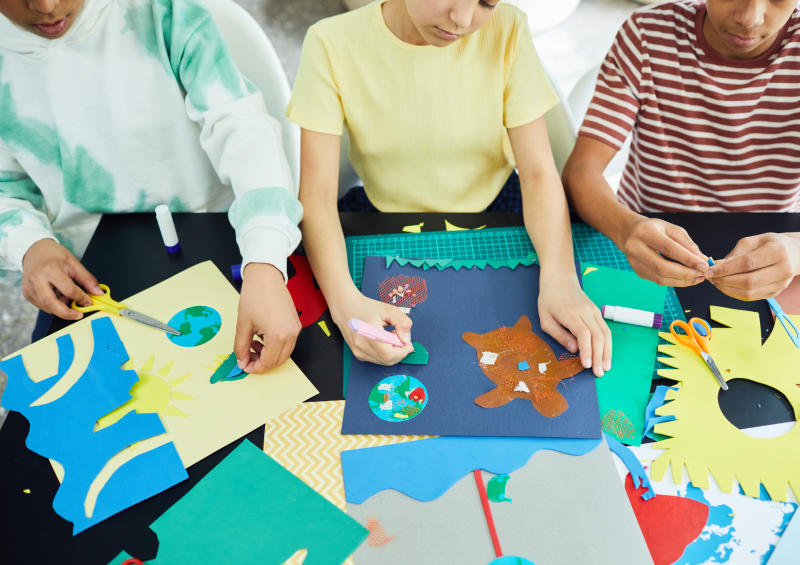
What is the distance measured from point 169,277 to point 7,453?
320 millimetres

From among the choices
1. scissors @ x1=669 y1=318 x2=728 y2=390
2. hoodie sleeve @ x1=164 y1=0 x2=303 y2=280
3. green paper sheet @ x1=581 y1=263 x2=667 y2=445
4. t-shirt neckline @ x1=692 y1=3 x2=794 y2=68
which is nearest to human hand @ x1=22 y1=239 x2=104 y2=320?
hoodie sleeve @ x1=164 y1=0 x2=303 y2=280

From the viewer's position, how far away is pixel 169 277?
854mm

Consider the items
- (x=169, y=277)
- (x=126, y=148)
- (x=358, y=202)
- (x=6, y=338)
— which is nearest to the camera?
(x=169, y=277)

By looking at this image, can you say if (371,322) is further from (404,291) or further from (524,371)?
(524,371)

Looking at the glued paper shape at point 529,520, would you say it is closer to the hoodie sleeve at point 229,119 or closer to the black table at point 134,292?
the black table at point 134,292

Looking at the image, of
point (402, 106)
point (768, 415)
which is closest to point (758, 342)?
point (768, 415)

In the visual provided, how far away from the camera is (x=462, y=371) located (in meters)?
0.72

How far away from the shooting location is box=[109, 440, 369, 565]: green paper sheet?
1.85 feet

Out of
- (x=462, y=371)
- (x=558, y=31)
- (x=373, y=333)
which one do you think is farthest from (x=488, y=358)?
(x=558, y=31)

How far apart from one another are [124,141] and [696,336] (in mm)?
990

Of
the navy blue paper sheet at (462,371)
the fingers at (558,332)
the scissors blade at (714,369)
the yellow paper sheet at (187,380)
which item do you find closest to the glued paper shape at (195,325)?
the yellow paper sheet at (187,380)

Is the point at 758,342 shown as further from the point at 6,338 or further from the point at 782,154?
the point at 6,338

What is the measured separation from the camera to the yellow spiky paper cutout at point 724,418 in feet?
2.02

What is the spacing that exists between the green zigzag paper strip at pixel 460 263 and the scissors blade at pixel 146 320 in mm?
340
